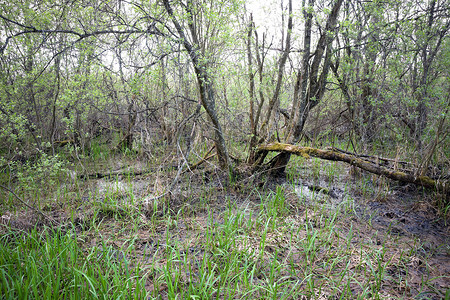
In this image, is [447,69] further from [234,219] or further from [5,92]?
[5,92]

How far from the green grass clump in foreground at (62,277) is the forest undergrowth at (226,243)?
0.01 meters

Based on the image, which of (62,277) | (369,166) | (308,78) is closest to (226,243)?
(62,277)

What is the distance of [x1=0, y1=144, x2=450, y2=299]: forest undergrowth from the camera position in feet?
7.04

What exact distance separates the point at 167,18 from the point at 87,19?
2.98 m

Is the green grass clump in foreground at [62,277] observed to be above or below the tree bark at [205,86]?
below

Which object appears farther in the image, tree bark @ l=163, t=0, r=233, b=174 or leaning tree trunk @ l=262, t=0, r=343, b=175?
leaning tree trunk @ l=262, t=0, r=343, b=175

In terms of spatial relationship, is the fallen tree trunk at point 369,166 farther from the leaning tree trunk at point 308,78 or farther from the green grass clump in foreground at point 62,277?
the green grass clump in foreground at point 62,277

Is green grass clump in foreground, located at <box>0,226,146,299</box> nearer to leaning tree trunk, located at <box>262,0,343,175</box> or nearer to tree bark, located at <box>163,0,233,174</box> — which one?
tree bark, located at <box>163,0,233,174</box>

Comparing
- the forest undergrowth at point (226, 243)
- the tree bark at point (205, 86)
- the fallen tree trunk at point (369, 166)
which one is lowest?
the forest undergrowth at point (226, 243)

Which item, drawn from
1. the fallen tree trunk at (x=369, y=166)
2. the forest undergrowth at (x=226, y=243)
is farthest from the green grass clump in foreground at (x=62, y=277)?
the fallen tree trunk at (x=369, y=166)

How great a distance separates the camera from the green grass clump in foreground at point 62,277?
6.26 ft

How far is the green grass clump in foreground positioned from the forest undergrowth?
1cm

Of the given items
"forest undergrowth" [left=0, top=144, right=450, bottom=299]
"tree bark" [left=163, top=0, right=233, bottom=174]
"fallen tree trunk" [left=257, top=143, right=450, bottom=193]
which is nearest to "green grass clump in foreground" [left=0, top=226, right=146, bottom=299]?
"forest undergrowth" [left=0, top=144, right=450, bottom=299]

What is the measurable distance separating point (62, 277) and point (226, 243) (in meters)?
1.54
